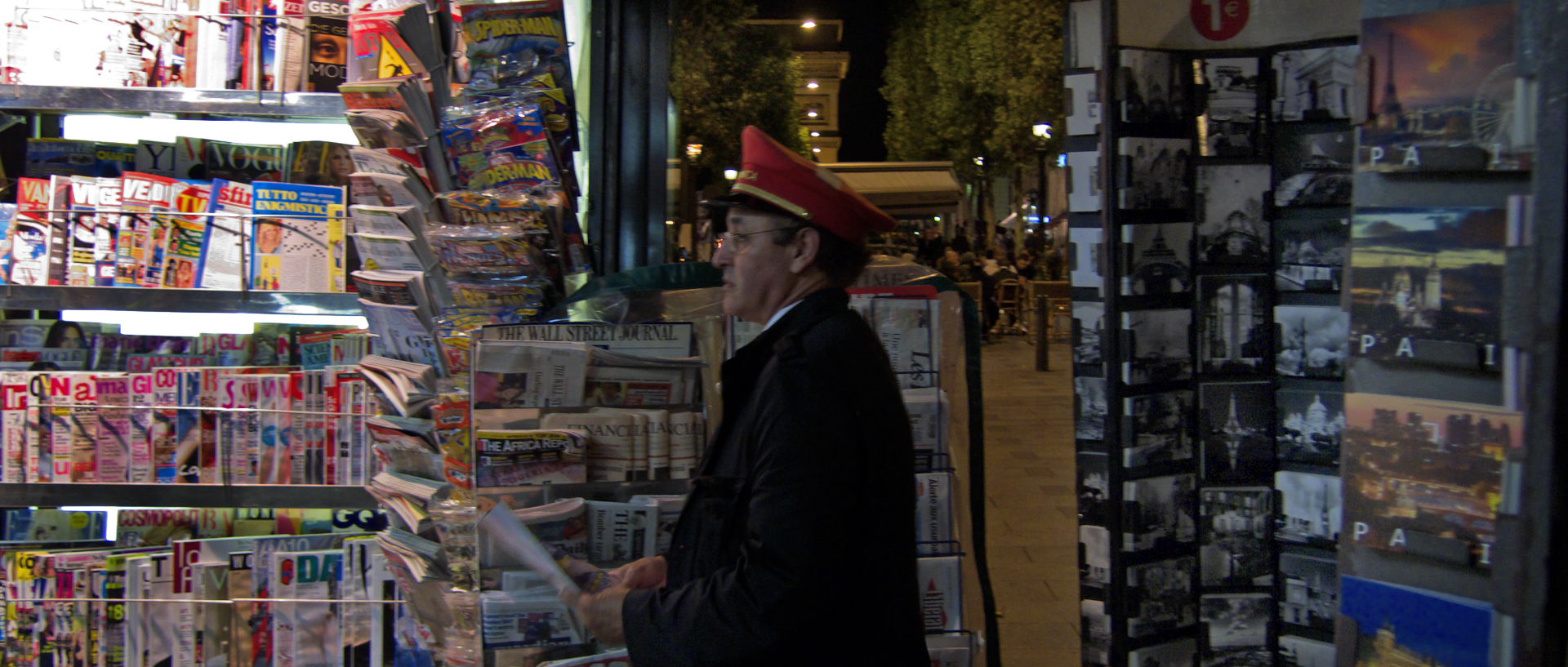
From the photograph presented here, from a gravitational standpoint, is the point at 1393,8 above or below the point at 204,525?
above

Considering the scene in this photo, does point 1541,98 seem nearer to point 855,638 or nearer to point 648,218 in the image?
point 855,638

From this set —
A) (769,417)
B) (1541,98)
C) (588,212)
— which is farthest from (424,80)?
(1541,98)

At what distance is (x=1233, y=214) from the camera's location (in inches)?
123

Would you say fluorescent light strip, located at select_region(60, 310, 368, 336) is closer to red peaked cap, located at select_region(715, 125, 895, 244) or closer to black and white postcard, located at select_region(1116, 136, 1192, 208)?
red peaked cap, located at select_region(715, 125, 895, 244)

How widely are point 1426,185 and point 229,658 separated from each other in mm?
2802

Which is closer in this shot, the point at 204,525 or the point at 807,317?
the point at 807,317

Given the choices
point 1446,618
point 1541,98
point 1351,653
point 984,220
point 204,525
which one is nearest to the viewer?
point 1541,98

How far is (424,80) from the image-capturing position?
2.47 metres

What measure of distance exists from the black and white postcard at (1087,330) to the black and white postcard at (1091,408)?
0.07 meters

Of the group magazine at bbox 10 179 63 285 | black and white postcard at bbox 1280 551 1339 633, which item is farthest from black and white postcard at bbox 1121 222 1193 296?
magazine at bbox 10 179 63 285

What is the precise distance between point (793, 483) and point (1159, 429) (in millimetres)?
2120

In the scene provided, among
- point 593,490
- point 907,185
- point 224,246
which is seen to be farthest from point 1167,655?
point 907,185

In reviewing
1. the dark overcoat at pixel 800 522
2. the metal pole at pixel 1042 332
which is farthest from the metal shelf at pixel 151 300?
the metal pole at pixel 1042 332

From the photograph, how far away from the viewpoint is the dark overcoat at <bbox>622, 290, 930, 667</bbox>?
1.38 metres
